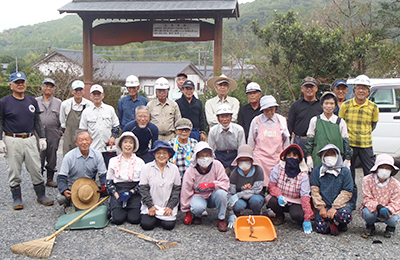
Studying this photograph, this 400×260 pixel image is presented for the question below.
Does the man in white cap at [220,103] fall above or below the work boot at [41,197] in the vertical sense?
above

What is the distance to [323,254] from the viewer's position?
3541 mm

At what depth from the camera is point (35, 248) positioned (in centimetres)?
351

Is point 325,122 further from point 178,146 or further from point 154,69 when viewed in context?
point 154,69

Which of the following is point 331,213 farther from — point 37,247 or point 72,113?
point 72,113

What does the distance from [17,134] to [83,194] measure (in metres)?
1.42

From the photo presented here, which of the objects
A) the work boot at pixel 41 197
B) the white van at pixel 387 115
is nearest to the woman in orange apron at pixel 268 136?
the white van at pixel 387 115

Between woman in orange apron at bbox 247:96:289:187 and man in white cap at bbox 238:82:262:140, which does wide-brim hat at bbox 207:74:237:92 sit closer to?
man in white cap at bbox 238:82:262:140

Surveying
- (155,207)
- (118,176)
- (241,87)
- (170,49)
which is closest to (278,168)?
(155,207)

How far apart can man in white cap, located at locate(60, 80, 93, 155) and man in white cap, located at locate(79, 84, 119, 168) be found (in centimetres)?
26

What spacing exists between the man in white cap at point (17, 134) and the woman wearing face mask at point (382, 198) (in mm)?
4423

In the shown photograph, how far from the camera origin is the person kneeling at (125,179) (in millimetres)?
4434

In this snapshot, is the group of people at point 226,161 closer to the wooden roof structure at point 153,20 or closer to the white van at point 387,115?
the white van at point 387,115

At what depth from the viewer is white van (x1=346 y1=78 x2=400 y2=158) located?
6984 millimetres

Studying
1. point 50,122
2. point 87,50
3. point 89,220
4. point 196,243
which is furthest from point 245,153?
point 87,50
